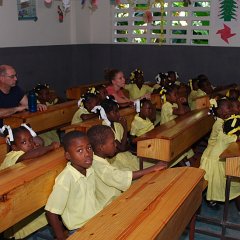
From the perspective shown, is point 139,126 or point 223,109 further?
point 139,126

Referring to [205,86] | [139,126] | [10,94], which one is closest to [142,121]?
[139,126]

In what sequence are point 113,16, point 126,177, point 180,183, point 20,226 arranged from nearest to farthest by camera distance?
point 180,183, point 126,177, point 20,226, point 113,16

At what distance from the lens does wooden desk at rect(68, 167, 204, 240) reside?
4.95 feet

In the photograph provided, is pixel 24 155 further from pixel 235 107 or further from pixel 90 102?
pixel 235 107

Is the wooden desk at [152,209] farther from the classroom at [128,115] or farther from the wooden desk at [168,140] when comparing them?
the wooden desk at [168,140]

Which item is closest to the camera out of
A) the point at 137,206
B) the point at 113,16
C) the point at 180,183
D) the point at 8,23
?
the point at 137,206

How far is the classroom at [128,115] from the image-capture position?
1988mm

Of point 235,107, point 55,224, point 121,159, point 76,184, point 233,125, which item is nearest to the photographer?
point 55,224

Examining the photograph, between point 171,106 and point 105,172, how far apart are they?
7.77 feet

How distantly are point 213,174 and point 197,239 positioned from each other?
24.3 inches

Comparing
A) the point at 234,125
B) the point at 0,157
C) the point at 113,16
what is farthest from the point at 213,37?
the point at 0,157

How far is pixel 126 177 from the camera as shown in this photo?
235 centimetres

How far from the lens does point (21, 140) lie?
2.72 metres

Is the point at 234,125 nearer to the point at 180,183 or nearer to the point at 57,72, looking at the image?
the point at 180,183
